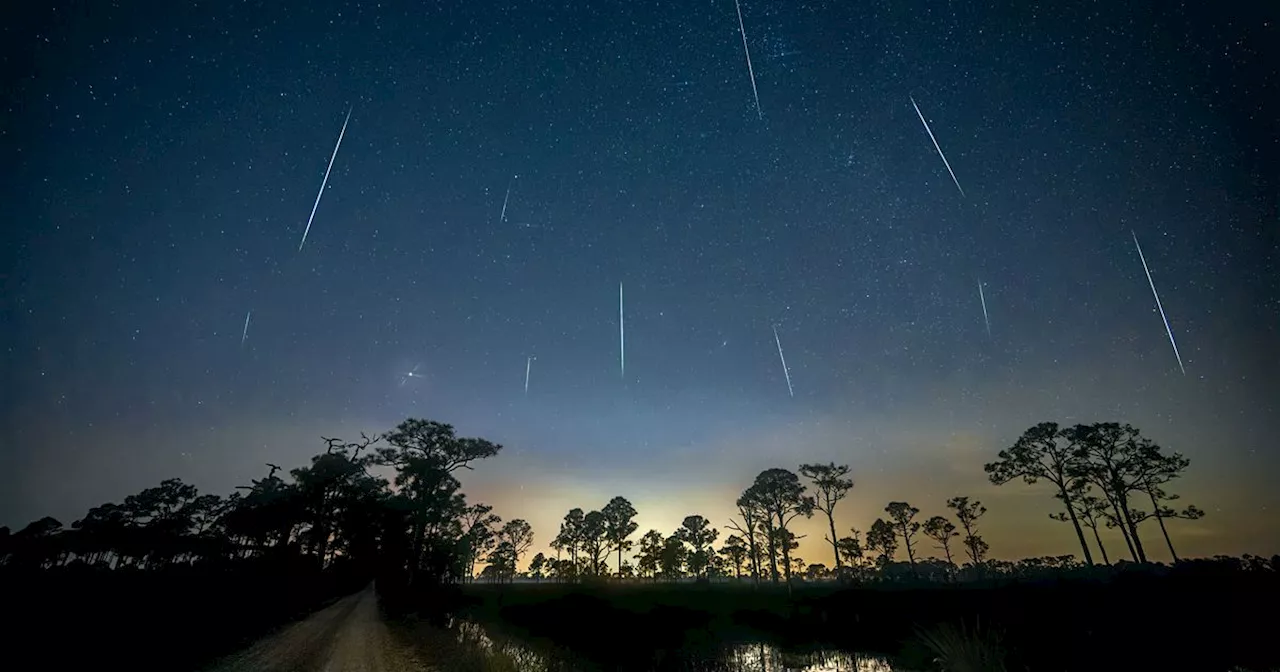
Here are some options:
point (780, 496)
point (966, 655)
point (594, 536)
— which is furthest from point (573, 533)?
point (966, 655)

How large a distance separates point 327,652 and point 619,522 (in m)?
86.6

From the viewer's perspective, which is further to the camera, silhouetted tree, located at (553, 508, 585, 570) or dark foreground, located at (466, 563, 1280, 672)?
silhouetted tree, located at (553, 508, 585, 570)

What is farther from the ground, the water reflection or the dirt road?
the dirt road

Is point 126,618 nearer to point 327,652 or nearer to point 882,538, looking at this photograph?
point 327,652

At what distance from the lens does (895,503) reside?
85250 mm

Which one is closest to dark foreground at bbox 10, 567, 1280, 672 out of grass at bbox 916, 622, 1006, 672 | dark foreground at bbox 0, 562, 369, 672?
dark foreground at bbox 0, 562, 369, 672

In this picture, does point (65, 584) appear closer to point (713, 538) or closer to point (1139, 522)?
point (1139, 522)

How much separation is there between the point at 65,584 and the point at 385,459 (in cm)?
4050

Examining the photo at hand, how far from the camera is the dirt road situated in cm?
1294

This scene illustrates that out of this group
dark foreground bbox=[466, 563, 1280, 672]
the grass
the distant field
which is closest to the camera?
the grass

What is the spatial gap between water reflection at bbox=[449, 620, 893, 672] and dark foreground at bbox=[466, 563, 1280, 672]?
0.32 m

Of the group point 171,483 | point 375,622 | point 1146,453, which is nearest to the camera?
point 375,622

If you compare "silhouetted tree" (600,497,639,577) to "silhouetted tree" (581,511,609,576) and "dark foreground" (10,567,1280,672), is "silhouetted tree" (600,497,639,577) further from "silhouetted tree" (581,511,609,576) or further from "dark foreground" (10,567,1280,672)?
"dark foreground" (10,567,1280,672)

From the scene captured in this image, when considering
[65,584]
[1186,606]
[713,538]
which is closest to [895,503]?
[713,538]
